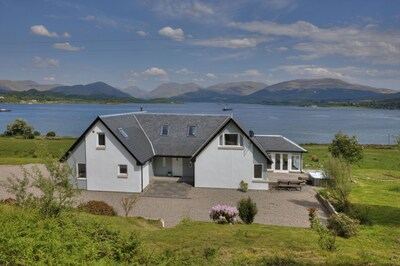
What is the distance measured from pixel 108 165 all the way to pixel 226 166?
430 inches

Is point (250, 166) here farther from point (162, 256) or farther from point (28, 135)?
point (28, 135)

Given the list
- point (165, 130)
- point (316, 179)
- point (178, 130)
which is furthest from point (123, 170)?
point (316, 179)

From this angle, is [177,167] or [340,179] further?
[177,167]

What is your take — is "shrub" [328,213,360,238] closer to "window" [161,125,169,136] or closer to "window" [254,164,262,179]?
"window" [254,164,262,179]

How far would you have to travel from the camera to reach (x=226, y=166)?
98.4ft

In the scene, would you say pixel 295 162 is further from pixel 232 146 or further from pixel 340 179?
pixel 340 179

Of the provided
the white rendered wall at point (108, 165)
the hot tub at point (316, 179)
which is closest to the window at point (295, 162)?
the hot tub at point (316, 179)

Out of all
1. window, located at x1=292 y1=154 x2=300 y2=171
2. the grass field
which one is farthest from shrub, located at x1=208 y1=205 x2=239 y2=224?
window, located at x1=292 y1=154 x2=300 y2=171

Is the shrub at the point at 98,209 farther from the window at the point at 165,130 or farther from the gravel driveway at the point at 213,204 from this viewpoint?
the window at the point at 165,130

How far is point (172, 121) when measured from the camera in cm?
3509

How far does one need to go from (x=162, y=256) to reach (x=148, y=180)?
22.4 meters

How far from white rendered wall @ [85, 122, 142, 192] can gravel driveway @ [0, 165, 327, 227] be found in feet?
2.88

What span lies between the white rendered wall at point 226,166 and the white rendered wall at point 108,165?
19.7 feet

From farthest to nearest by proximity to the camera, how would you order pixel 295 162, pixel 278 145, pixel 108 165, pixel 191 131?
pixel 295 162, pixel 278 145, pixel 191 131, pixel 108 165
